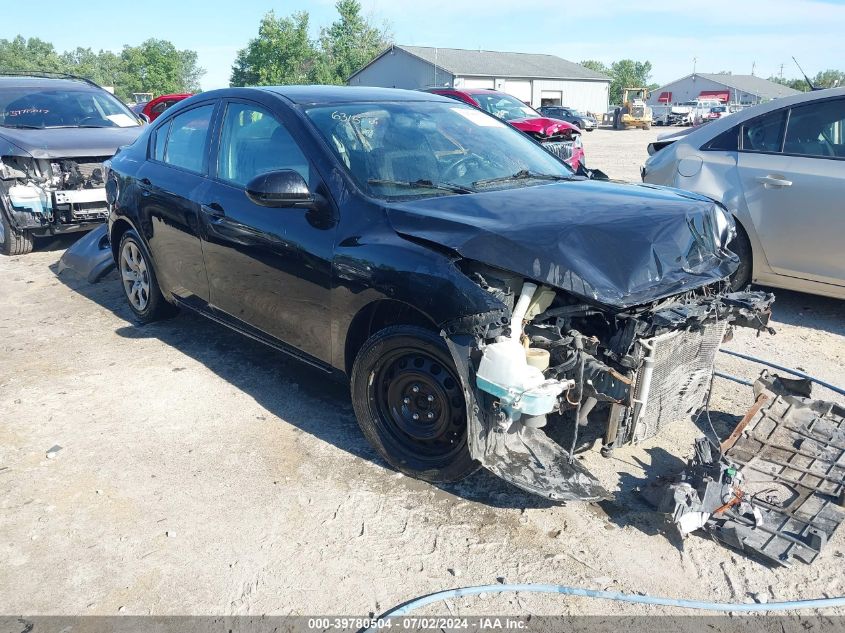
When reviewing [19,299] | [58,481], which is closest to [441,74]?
[19,299]

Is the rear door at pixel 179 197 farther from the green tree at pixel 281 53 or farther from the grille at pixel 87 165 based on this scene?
the green tree at pixel 281 53

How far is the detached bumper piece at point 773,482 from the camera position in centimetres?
296

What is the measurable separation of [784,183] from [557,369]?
3.45 meters

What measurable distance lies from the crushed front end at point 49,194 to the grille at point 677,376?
6.63 m

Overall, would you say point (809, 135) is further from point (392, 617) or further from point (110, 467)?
point (110, 467)

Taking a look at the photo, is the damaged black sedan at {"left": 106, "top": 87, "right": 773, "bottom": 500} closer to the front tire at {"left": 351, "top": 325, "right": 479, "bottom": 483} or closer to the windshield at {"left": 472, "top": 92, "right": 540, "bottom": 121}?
the front tire at {"left": 351, "top": 325, "right": 479, "bottom": 483}

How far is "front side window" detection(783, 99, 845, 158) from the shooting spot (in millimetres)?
5258

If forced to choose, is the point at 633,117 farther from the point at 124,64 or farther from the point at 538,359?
the point at 124,64

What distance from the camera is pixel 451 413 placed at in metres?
3.23

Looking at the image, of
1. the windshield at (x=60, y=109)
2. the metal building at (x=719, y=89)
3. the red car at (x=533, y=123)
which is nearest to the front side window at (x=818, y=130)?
the red car at (x=533, y=123)

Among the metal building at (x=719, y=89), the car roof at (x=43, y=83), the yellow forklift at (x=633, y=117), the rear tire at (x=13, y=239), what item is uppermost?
the metal building at (x=719, y=89)

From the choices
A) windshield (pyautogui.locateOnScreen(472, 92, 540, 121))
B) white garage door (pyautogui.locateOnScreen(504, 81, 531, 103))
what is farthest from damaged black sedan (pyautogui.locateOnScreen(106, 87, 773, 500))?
white garage door (pyautogui.locateOnScreen(504, 81, 531, 103))

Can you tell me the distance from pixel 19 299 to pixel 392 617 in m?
5.65

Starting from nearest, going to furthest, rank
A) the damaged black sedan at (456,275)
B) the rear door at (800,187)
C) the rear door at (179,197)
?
the damaged black sedan at (456,275), the rear door at (179,197), the rear door at (800,187)
